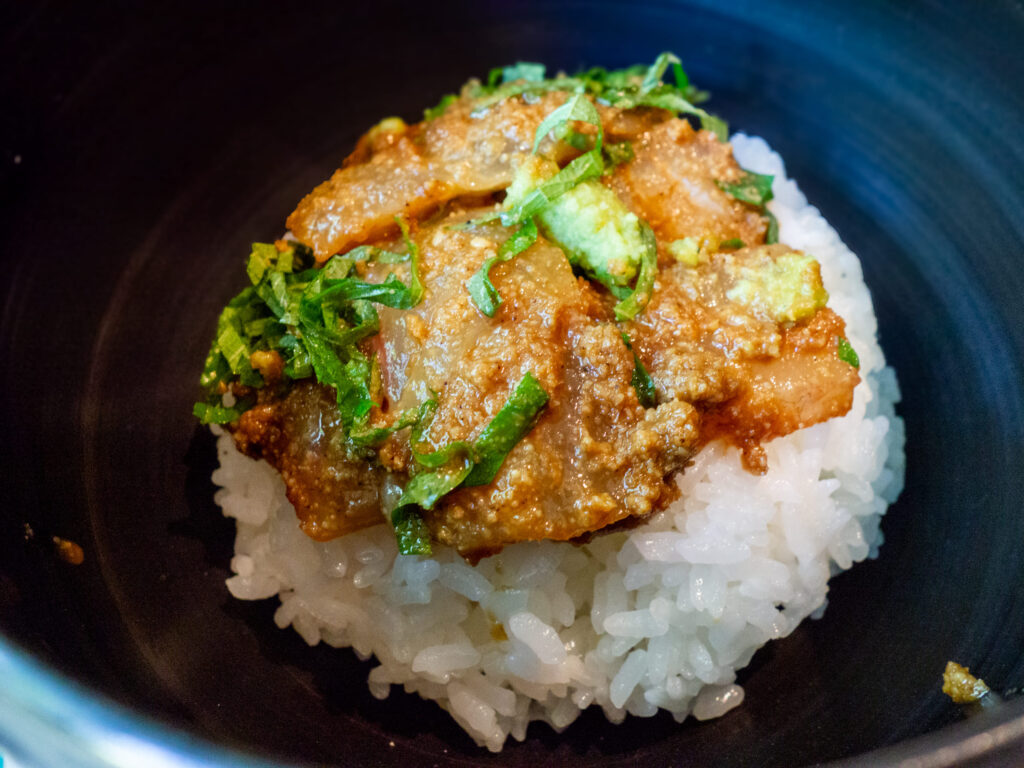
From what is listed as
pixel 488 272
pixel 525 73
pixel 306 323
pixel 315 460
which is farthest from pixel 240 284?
pixel 488 272

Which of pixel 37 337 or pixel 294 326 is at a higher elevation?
pixel 294 326

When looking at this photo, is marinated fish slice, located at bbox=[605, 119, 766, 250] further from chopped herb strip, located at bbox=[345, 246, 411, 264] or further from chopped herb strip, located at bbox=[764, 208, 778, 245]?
chopped herb strip, located at bbox=[345, 246, 411, 264]

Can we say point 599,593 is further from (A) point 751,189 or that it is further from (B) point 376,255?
(A) point 751,189

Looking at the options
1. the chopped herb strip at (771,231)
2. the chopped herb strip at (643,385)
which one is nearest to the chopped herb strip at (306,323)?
the chopped herb strip at (643,385)

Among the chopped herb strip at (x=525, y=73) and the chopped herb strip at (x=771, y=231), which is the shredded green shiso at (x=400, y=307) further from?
the chopped herb strip at (x=525, y=73)

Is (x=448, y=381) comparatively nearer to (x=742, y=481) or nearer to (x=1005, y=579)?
(x=742, y=481)

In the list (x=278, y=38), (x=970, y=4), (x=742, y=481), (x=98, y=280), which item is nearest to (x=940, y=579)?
(x=742, y=481)

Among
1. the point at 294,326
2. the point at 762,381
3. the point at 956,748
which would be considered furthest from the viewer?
the point at 294,326
